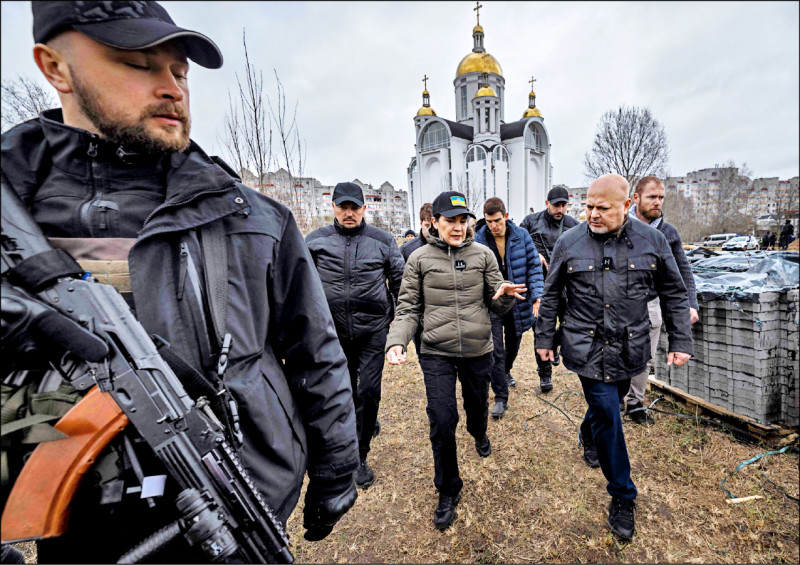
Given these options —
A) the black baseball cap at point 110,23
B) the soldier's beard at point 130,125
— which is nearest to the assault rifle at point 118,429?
the soldier's beard at point 130,125

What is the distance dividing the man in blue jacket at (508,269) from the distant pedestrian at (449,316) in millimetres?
1230

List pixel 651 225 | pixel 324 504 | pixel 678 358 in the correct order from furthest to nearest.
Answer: pixel 651 225, pixel 678 358, pixel 324 504

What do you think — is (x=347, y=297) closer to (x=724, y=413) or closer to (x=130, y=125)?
(x=130, y=125)

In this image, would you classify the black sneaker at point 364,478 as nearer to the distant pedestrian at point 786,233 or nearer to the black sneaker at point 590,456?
the black sneaker at point 590,456

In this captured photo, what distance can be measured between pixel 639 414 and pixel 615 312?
80.0 inches

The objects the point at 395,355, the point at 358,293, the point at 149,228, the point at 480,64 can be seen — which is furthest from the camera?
the point at 480,64

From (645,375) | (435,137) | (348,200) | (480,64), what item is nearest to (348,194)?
(348,200)

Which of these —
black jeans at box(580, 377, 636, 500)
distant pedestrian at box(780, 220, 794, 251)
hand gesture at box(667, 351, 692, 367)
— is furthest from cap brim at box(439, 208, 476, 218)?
distant pedestrian at box(780, 220, 794, 251)

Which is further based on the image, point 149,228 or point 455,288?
point 455,288

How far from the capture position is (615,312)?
2496 mm

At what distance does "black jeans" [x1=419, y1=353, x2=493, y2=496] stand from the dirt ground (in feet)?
1.21

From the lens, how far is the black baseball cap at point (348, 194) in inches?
131

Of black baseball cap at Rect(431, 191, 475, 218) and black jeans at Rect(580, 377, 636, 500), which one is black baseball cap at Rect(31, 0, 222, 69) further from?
black jeans at Rect(580, 377, 636, 500)

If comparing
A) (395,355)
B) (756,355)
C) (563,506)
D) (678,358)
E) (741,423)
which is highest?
(395,355)
